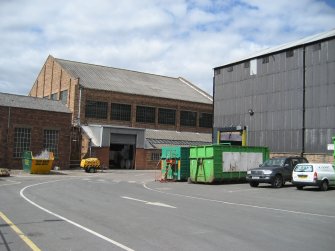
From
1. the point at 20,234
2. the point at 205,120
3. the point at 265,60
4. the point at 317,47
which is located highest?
the point at 317,47

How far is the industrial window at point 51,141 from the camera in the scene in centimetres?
4084

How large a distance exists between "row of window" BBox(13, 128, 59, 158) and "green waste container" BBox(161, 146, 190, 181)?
54.2ft

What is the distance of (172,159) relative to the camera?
1120 inches

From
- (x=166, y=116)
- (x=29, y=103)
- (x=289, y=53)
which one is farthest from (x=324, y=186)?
(x=166, y=116)

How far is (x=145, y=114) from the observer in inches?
2219

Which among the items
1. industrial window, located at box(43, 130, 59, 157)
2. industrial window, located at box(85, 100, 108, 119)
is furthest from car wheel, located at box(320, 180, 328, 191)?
industrial window, located at box(85, 100, 108, 119)

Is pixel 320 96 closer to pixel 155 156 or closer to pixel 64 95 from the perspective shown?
pixel 155 156

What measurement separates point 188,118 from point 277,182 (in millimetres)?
38228

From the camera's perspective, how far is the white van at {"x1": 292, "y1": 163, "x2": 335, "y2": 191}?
67.1 ft

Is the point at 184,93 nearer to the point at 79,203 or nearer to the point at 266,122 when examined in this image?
the point at 266,122

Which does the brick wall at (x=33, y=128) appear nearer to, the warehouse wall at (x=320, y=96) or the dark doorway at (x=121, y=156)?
the dark doorway at (x=121, y=156)

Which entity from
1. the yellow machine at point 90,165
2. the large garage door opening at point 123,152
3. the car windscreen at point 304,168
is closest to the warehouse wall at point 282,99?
the car windscreen at point 304,168

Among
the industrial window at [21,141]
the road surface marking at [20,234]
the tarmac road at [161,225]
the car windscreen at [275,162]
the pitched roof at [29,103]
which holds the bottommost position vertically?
the road surface marking at [20,234]

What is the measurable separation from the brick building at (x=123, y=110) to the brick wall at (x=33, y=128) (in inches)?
153
